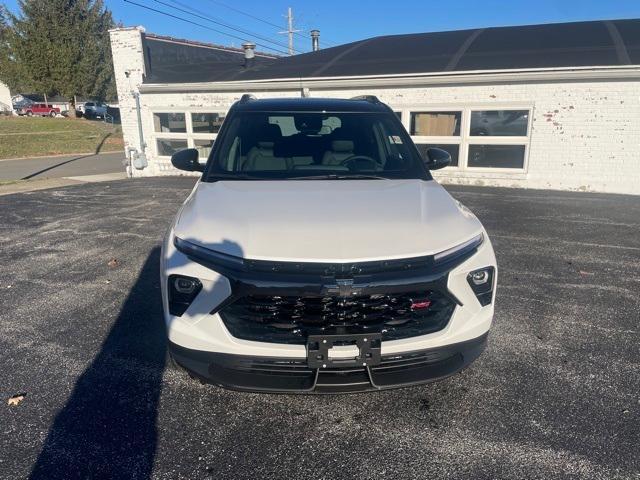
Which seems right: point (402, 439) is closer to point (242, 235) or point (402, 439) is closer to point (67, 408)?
point (242, 235)

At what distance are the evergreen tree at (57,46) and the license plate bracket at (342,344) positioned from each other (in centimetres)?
4340

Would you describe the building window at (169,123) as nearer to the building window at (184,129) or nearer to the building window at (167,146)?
the building window at (184,129)

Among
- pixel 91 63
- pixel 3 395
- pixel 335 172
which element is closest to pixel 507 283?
pixel 335 172

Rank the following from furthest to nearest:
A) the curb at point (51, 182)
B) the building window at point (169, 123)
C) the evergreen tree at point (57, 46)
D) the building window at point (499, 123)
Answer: the evergreen tree at point (57, 46) < the building window at point (169, 123) < the curb at point (51, 182) < the building window at point (499, 123)

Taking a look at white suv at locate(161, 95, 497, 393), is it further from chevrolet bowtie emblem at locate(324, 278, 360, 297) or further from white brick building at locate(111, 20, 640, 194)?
white brick building at locate(111, 20, 640, 194)

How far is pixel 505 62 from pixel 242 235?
36.3 ft

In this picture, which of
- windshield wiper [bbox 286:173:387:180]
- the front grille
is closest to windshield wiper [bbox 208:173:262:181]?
windshield wiper [bbox 286:173:387:180]

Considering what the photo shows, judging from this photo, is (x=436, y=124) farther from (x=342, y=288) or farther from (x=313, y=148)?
(x=342, y=288)

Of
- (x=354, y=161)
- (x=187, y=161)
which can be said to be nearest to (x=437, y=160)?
(x=354, y=161)

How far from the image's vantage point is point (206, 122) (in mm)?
14016

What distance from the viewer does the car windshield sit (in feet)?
11.9

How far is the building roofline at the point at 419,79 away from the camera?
10.3 meters

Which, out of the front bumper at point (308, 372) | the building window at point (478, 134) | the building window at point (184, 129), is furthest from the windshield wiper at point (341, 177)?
the building window at point (184, 129)

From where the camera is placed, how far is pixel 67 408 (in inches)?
116
